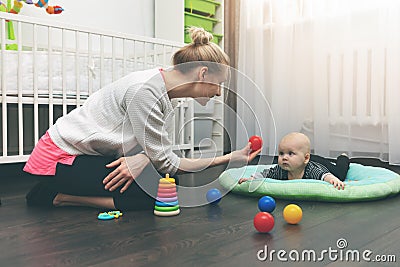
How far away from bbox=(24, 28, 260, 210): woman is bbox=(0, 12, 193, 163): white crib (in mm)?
508

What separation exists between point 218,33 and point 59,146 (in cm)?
184

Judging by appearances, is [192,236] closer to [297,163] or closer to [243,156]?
[243,156]

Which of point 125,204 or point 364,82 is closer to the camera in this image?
point 125,204

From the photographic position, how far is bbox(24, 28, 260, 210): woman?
49.1 inches

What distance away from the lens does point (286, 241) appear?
0.97 m

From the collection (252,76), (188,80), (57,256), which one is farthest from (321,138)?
(57,256)

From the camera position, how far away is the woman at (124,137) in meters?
1.25

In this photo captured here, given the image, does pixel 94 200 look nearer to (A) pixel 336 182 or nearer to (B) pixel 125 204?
(B) pixel 125 204

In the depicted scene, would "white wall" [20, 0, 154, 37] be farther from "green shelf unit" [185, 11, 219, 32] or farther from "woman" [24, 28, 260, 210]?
"woman" [24, 28, 260, 210]

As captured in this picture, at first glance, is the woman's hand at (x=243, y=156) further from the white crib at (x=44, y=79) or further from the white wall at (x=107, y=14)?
the white wall at (x=107, y=14)

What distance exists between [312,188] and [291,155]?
18cm

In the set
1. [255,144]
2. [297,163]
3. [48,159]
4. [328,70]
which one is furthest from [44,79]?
[328,70]

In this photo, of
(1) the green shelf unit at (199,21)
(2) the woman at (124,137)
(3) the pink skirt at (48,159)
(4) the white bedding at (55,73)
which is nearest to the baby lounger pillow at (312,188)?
(2) the woman at (124,137)

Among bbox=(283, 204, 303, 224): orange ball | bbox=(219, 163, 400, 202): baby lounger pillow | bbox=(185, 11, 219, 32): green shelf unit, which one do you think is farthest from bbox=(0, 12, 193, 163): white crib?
bbox=(283, 204, 303, 224): orange ball
